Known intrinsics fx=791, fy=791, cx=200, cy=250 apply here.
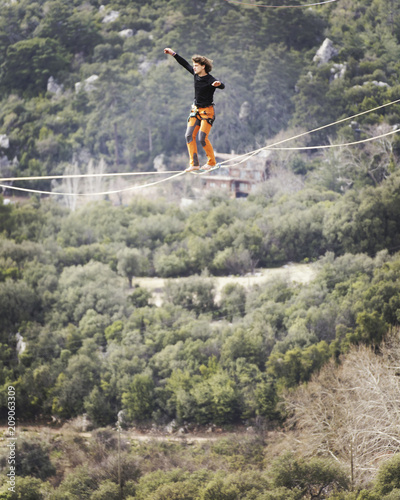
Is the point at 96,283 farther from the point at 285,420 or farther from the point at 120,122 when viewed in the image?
the point at 120,122

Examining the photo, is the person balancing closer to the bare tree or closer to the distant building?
the bare tree

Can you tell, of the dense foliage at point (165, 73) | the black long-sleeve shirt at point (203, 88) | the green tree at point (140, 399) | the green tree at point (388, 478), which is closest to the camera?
the black long-sleeve shirt at point (203, 88)

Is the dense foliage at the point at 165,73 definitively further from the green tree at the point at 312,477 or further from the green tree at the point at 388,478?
the green tree at the point at 388,478

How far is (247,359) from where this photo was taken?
44.5 m

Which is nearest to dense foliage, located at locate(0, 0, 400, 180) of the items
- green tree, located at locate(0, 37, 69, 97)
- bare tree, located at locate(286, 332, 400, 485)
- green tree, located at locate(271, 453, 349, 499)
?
green tree, located at locate(0, 37, 69, 97)

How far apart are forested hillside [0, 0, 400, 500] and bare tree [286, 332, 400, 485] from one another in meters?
0.15

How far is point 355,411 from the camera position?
114 feet

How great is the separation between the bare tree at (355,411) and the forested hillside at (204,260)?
0.15 metres

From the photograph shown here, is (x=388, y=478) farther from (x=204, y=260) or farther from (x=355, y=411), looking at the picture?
(x=204, y=260)

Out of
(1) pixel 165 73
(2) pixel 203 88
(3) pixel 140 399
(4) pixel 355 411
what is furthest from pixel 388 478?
(1) pixel 165 73

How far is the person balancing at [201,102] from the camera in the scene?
16.3 m

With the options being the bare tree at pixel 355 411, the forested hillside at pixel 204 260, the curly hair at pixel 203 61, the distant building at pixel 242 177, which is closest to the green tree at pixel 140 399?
the forested hillside at pixel 204 260

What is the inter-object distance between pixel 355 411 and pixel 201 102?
21657 mm

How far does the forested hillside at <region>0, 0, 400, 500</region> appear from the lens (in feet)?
117
